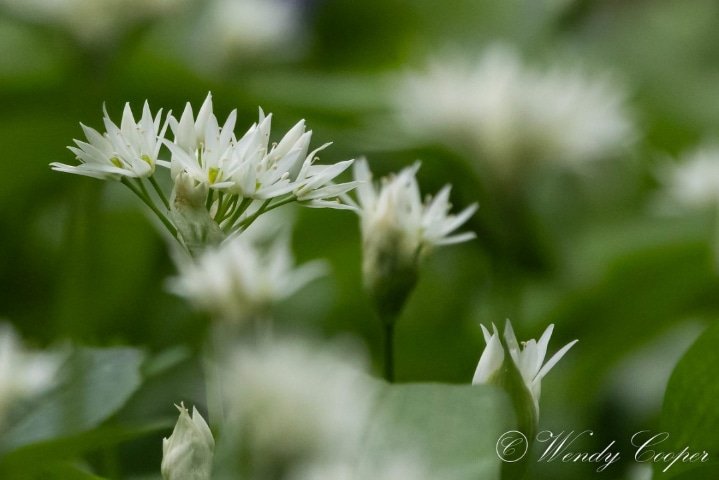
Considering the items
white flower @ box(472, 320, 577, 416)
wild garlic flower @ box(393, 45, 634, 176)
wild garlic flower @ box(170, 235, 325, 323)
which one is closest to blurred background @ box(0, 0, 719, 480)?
wild garlic flower @ box(393, 45, 634, 176)

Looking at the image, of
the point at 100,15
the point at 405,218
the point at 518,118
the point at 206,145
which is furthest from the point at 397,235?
the point at 100,15

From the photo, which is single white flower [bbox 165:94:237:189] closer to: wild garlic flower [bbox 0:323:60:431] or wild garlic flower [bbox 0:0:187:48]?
wild garlic flower [bbox 0:323:60:431]

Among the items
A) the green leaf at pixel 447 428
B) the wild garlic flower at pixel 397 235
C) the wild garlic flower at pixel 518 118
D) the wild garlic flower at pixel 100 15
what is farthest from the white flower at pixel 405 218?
the wild garlic flower at pixel 100 15

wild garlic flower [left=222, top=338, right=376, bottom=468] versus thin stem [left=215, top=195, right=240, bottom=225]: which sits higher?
thin stem [left=215, top=195, right=240, bottom=225]

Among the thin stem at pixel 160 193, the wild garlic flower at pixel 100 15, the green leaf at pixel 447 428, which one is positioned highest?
the wild garlic flower at pixel 100 15

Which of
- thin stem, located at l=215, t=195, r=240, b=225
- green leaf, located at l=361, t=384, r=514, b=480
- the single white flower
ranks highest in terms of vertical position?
the single white flower

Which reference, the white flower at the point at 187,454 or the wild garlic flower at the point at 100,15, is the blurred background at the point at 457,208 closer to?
the wild garlic flower at the point at 100,15

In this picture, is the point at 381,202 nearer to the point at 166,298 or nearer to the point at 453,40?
the point at 166,298

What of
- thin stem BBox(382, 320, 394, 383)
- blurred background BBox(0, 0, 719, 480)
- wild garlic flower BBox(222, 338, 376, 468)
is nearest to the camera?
wild garlic flower BBox(222, 338, 376, 468)
